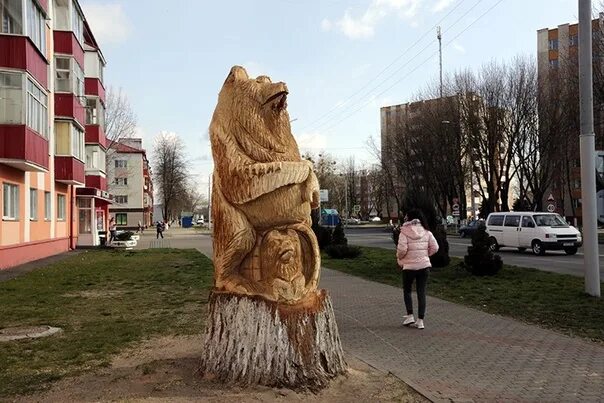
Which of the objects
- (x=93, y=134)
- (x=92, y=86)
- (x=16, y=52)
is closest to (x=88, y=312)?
(x=16, y=52)

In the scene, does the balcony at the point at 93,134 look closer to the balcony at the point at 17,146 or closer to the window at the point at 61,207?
the window at the point at 61,207

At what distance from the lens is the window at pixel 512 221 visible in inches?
1009

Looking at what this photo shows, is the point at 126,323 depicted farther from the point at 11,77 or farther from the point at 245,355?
the point at 11,77

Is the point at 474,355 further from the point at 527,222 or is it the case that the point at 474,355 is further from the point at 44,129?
the point at 527,222

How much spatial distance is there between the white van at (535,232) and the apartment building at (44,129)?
17539 millimetres

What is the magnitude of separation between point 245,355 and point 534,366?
10.9ft

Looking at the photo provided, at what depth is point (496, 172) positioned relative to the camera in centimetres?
3947

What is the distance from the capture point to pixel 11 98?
1864 centimetres

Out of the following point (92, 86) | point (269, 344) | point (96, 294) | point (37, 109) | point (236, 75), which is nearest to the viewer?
point (269, 344)

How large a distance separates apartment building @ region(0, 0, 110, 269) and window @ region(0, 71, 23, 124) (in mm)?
29

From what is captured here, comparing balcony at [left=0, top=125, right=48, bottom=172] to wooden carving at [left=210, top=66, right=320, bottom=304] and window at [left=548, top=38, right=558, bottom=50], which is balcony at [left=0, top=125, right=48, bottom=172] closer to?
wooden carving at [left=210, top=66, right=320, bottom=304]

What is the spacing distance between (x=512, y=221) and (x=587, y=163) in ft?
49.8

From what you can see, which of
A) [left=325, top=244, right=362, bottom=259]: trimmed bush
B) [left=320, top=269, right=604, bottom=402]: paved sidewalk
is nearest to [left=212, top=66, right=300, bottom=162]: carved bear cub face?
[left=320, top=269, right=604, bottom=402]: paved sidewalk

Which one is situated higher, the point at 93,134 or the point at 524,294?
the point at 93,134
